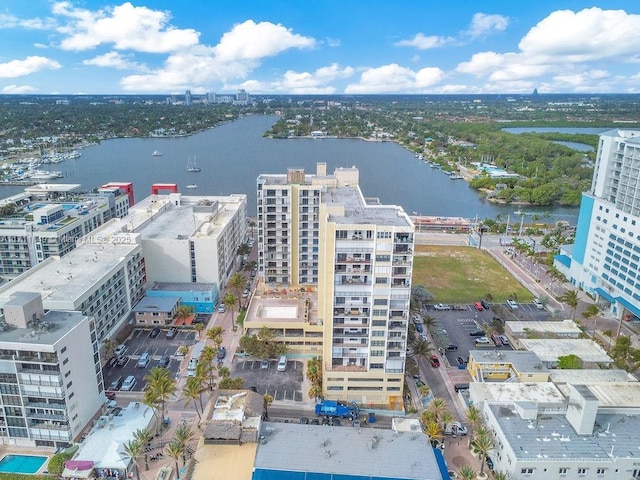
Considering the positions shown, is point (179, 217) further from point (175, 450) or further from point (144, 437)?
point (175, 450)

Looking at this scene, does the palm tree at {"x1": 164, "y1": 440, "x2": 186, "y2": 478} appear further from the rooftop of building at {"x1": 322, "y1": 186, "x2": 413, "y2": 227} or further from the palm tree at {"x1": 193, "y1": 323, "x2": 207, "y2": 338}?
the rooftop of building at {"x1": 322, "y1": 186, "x2": 413, "y2": 227}

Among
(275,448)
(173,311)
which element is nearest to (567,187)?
(173,311)

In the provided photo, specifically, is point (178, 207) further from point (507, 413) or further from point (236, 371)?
point (507, 413)

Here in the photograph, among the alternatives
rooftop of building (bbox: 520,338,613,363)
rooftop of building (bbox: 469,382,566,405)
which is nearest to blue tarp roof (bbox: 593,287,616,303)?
rooftop of building (bbox: 520,338,613,363)

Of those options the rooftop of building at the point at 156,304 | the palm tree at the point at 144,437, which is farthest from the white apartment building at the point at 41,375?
the rooftop of building at the point at 156,304

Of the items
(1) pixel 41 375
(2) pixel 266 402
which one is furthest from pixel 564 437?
(1) pixel 41 375

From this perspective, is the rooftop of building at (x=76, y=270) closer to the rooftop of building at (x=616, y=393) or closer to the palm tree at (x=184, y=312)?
the palm tree at (x=184, y=312)
